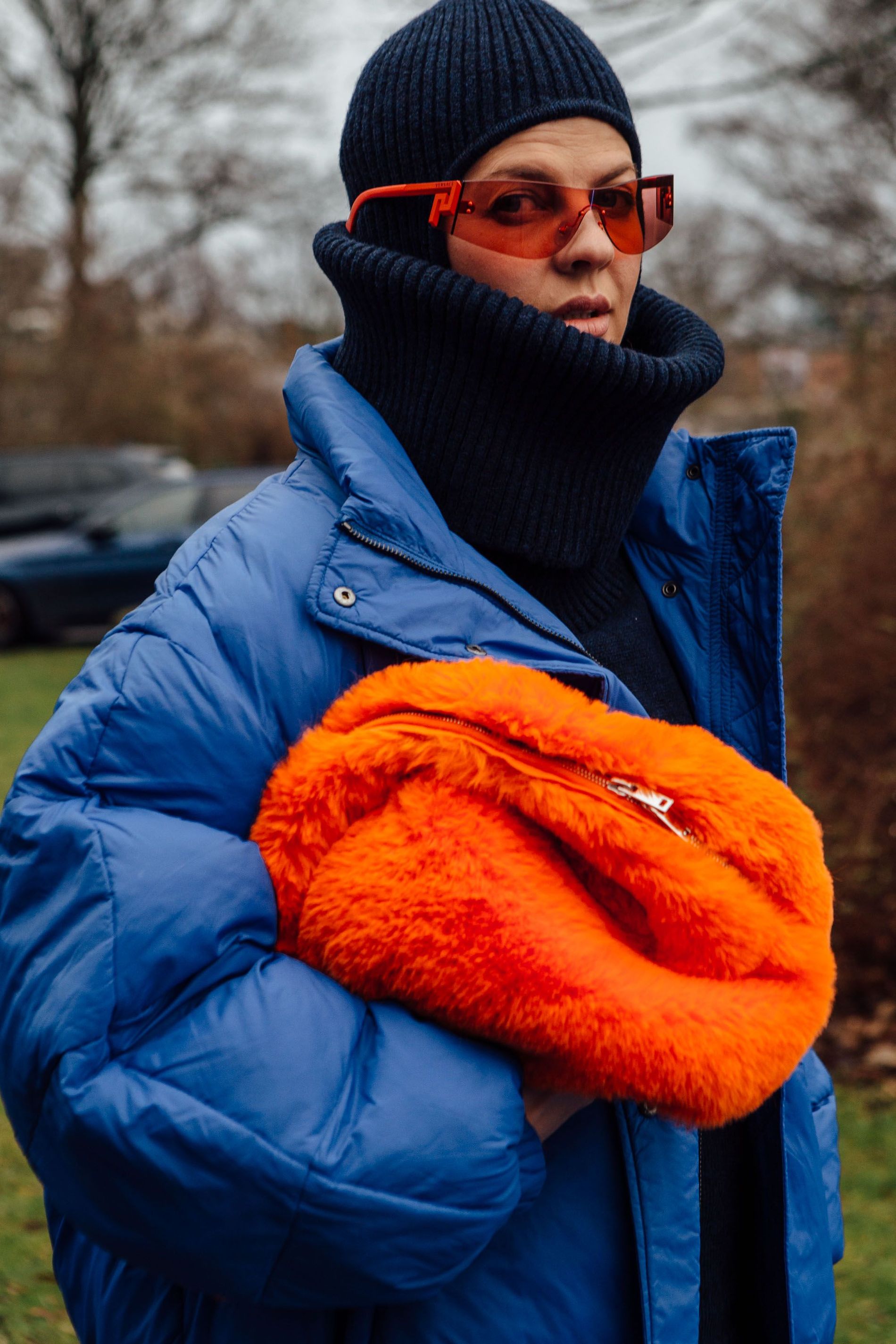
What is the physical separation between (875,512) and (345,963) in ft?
18.2

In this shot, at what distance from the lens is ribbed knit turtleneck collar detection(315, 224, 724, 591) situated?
1450 millimetres

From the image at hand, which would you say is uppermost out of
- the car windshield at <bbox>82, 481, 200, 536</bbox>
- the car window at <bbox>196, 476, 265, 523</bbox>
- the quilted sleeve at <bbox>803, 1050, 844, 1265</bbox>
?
the quilted sleeve at <bbox>803, 1050, 844, 1265</bbox>

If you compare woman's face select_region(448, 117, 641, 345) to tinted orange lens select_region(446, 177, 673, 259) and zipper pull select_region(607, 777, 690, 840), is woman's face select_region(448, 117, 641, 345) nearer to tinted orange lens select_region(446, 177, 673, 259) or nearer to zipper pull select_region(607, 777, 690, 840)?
tinted orange lens select_region(446, 177, 673, 259)

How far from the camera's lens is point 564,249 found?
1.50 m

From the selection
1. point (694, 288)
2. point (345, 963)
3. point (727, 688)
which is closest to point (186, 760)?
point (345, 963)

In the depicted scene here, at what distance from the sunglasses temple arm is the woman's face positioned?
3cm

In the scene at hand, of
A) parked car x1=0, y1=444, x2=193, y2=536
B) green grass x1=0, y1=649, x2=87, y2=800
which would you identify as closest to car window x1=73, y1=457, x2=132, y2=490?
parked car x1=0, y1=444, x2=193, y2=536

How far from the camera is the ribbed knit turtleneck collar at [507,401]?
1.45 m

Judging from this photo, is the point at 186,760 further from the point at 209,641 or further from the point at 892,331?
the point at 892,331

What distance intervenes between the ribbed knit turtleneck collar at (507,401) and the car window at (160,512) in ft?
38.5

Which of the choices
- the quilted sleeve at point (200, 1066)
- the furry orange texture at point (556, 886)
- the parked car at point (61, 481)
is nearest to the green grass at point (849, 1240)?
the quilted sleeve at point (200, 1066)

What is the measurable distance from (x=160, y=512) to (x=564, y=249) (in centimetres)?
1209

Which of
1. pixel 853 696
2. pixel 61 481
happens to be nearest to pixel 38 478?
pixel 61 481

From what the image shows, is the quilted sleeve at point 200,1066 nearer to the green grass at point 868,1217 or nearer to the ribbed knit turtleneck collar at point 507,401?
the ribbed knit turtleneck collar at point 507,401
